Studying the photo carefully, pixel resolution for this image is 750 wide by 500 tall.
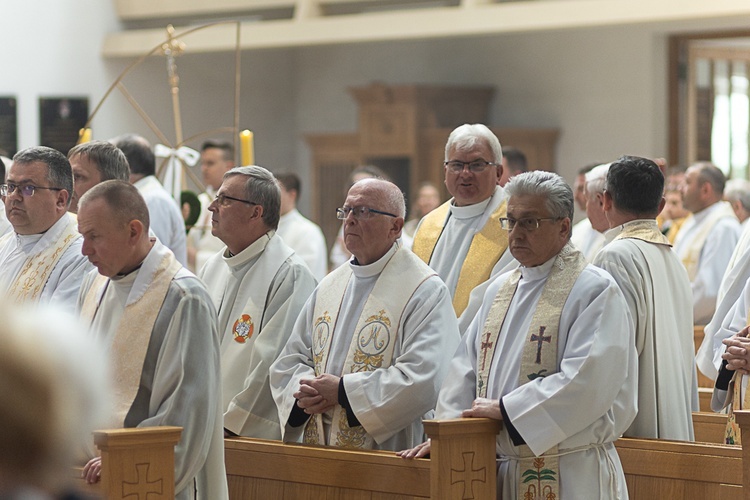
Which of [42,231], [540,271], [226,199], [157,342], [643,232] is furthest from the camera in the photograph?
[42,231]

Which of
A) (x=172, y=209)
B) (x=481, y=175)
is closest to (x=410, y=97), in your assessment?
(x=172, y=209)

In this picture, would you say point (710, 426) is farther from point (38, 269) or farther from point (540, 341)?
point (38, 269)

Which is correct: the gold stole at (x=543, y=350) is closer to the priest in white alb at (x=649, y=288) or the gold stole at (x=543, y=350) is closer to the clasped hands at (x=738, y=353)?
the priest in white alb at (x=649, y=288)

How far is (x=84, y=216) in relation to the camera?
398cm

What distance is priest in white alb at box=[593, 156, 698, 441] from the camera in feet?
15.9

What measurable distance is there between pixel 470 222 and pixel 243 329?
45.9 inches

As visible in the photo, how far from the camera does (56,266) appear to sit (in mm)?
5125

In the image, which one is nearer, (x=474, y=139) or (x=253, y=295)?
(x=253, y=295)

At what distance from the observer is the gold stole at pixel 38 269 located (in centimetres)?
513

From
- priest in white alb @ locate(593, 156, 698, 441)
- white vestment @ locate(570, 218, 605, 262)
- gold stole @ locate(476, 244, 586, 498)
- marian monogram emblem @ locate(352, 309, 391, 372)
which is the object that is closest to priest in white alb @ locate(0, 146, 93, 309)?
marian monogram emblem @ locate(352, 309, 391, 372)

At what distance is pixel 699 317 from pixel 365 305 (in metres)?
4.64

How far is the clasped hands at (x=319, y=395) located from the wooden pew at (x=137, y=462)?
0.93m

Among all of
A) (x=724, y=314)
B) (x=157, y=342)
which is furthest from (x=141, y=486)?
(x=724, y=314)

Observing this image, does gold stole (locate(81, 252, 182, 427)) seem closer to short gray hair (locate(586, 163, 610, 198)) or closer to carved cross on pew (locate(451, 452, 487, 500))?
carved cross on pew (locate(451, 452, 487, 500))
